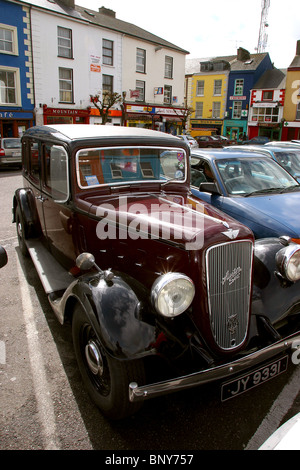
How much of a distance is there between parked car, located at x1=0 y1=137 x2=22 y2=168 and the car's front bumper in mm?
14170

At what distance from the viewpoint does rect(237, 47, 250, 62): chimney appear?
3721 cm

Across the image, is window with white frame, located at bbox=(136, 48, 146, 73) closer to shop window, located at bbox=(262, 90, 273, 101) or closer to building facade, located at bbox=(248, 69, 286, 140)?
building facade, located at bbox=(248, 69, 286, 140)

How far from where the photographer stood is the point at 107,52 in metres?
23.7

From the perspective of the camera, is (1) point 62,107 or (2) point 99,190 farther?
(1) point 62,107

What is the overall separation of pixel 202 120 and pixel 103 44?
59.7ft

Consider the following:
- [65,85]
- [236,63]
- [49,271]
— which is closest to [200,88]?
[236,63]

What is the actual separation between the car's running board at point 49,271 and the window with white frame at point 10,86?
1796 cm

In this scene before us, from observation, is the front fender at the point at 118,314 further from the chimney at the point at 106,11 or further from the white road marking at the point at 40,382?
the chimney at the point at 106,11

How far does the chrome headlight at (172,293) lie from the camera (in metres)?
2.16

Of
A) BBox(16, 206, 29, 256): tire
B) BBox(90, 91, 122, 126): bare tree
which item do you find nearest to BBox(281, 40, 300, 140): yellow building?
BBox(90, 91, 122, 126): bare tree

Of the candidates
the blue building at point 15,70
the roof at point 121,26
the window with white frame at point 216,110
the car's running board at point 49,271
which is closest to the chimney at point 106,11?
the roof at point 121,26

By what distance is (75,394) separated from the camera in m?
2.68

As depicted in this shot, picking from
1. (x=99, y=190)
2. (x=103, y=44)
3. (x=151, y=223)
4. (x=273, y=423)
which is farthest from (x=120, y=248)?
(x=103, y=44)

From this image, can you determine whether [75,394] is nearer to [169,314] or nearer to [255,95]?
[169,314]
